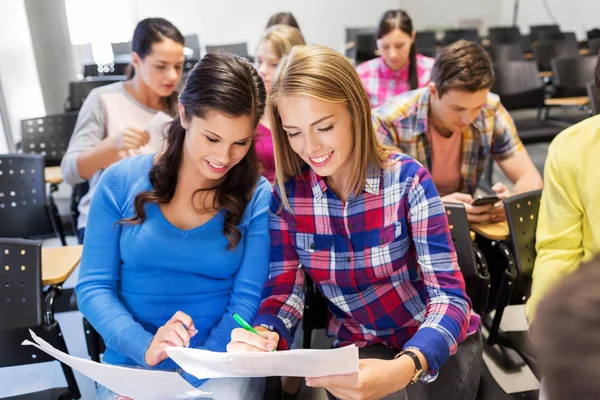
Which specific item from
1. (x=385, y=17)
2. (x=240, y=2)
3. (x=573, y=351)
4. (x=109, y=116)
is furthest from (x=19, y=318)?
(x=240, y=2)

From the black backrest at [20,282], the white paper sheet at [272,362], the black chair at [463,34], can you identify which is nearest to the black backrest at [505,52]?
the black chair at [463,34]

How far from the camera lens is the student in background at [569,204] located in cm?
125

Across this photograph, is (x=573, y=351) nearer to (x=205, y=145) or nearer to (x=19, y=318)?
(x=205, y=145)

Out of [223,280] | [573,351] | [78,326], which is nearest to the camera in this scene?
[573,351]

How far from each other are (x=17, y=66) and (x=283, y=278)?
396 centimetres

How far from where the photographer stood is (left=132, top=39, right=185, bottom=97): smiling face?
7.47 ft

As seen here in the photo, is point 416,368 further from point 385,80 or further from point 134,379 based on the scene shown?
point 385,80

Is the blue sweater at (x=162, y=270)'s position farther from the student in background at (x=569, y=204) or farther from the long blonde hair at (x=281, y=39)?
the long blonde hair at (x=281, y=39)

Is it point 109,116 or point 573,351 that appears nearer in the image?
point 573,351

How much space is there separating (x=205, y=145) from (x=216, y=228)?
0.23m

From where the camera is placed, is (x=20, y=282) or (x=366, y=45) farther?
(x=366, y=45)

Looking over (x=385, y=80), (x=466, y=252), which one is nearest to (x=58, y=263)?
(x=466, y=252)

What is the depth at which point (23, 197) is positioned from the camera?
8.23 ft

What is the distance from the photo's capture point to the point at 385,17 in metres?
3.48
